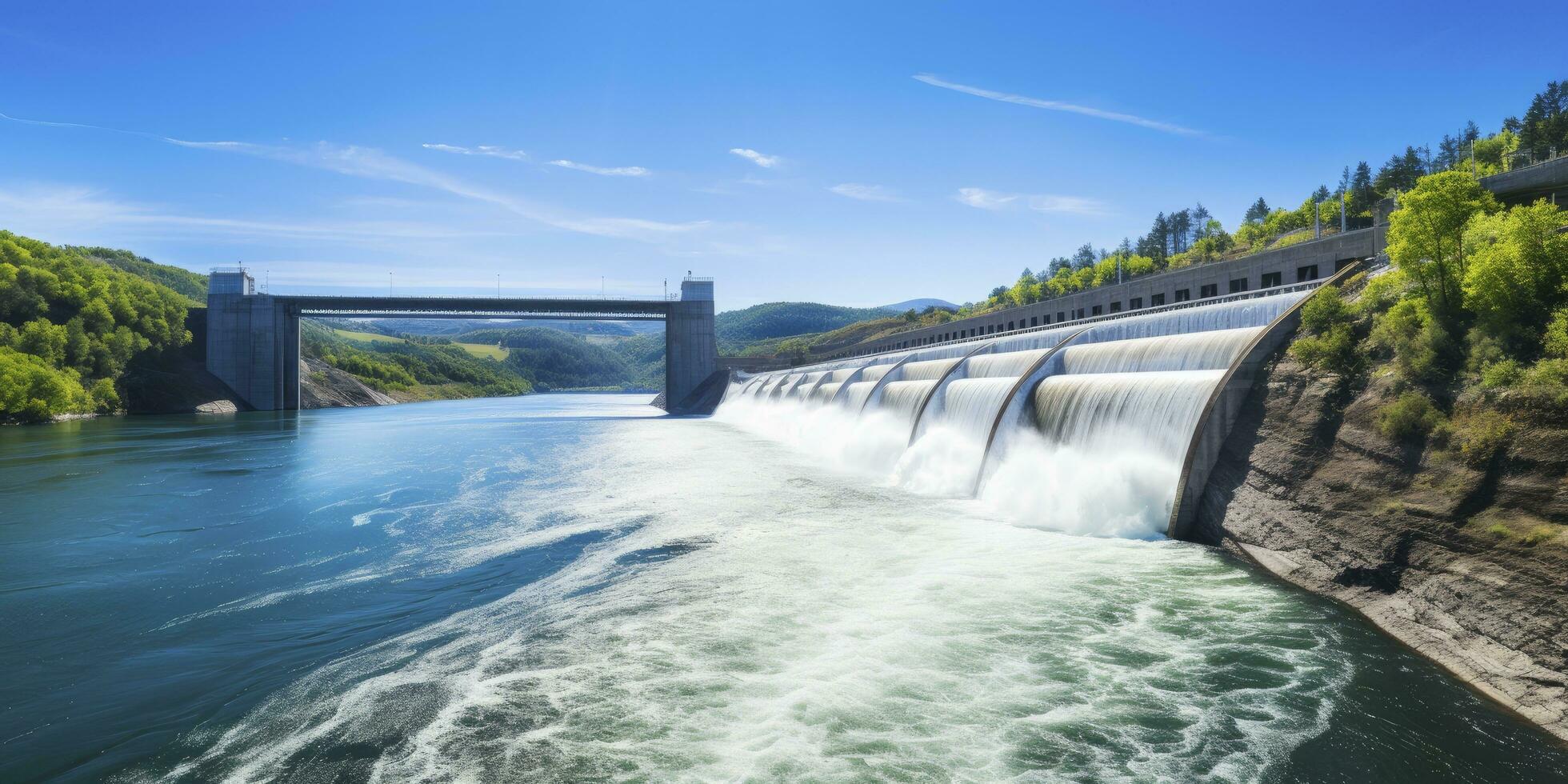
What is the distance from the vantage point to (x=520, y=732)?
6922 mm

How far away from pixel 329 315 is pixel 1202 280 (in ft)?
299

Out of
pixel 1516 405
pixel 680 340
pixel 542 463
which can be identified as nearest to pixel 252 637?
pixel 1516 405

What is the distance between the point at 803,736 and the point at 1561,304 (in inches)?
460

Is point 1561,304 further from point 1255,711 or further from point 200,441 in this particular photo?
point 200,441

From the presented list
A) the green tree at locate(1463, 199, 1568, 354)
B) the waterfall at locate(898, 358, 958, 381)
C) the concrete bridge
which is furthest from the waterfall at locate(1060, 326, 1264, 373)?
the concrete bridge

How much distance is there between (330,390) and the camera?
94562mm

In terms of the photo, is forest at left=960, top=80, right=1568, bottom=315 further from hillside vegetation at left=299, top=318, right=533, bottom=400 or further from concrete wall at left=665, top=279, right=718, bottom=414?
hillside vegetation at left=299, top=318, right=533, bottom=400

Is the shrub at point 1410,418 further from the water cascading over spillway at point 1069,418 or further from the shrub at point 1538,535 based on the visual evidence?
the water cascading over spillway at point 1069,418

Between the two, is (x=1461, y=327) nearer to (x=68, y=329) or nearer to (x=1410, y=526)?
(x=1410, y=526)

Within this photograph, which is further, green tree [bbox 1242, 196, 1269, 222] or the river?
green tree [bbox 1242, 196, 1269, 222]

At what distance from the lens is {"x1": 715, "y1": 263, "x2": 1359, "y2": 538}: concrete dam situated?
46.3ft

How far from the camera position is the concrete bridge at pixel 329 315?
260 ft

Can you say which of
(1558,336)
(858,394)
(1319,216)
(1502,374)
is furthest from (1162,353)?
(1319,216)

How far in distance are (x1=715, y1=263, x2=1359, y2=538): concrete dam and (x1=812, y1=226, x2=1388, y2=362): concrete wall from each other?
3083 millimetres
